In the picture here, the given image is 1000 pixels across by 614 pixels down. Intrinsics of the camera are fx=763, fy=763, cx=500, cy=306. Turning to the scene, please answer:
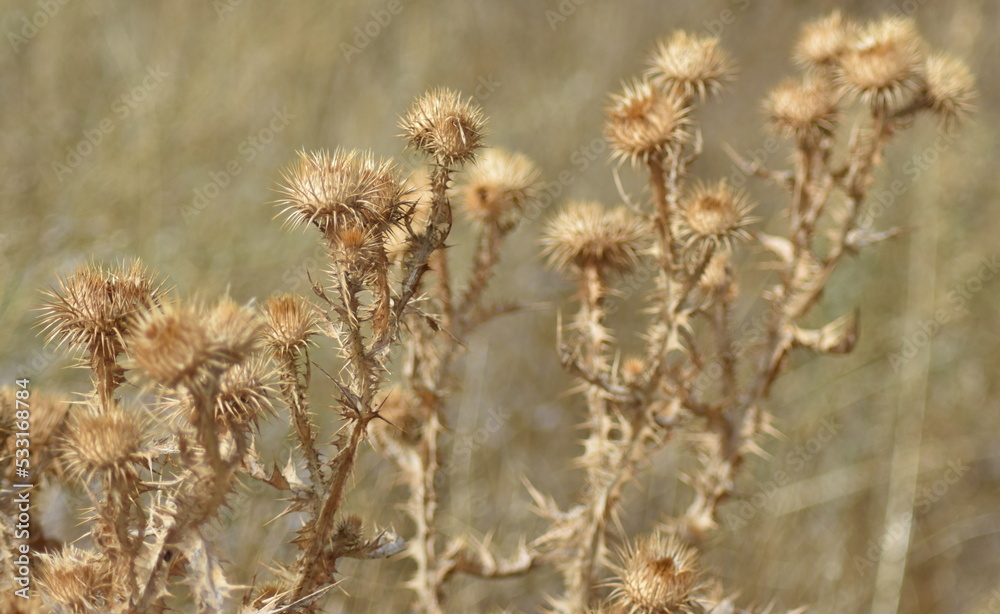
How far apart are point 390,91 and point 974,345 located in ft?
13.5

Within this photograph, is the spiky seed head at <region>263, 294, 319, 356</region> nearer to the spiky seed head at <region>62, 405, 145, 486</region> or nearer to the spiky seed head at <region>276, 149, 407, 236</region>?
the spiky seed head at <region>276, 149, 407, 236</region>

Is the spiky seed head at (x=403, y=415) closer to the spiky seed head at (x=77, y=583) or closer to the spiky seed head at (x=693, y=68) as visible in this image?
the spiky seed head at (x=77, y=583)

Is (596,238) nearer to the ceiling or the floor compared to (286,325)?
nearer to the ceiling

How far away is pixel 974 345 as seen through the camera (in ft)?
16.1

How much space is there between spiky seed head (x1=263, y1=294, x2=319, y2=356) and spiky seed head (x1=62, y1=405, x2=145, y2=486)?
0.87 feet

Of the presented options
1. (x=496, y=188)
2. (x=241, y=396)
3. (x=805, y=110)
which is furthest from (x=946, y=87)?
(x=241, y=396)

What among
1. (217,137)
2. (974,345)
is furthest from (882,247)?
(217,137)

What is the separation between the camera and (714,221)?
185cm

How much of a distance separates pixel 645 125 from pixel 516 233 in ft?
9.49

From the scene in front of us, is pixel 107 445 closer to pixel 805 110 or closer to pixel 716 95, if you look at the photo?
pixel 716 95

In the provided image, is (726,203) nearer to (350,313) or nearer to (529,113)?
(350,313)

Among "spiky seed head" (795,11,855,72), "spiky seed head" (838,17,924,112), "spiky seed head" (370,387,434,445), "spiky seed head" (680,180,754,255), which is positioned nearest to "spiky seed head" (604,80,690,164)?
"spiky seed head" (680,180,754,255)

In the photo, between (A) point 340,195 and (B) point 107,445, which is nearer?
(B) point 107,445

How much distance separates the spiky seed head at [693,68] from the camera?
201 cm
